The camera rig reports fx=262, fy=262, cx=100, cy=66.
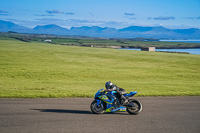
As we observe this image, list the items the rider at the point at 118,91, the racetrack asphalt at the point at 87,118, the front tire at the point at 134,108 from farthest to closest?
the front tire at the point at 134,108
the rider at the point at 118,91
the racetrack asphalt at the point at 87,118

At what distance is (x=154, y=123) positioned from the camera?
37.6 ft

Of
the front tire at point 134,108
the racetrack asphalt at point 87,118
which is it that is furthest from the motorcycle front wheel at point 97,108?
the front tire at point 134,108

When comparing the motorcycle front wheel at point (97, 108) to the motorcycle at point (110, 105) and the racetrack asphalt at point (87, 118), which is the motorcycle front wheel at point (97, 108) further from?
the racetrack asphalt at point (87, 118)

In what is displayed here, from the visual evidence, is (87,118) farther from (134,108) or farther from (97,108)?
(134,108)

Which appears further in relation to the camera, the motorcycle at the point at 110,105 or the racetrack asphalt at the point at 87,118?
the motorcycle at the point at 110,105

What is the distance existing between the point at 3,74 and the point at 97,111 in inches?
877

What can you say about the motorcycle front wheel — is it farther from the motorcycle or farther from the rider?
the rider

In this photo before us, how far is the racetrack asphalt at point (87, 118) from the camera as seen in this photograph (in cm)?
1048

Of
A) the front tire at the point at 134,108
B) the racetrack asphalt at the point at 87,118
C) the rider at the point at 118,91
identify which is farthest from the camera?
the front tire at the point at 134,108

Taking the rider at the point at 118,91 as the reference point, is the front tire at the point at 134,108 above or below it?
below

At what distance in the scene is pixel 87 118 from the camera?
39.9 ft

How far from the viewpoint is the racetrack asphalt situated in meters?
10.5

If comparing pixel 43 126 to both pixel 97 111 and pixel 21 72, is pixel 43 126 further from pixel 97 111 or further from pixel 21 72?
pixel 21 72

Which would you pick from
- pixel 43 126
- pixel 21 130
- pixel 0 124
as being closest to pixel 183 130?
pixel 43 126
